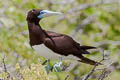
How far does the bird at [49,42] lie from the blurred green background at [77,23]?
235cm

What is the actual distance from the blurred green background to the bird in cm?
235

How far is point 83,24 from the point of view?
7648 millimetres

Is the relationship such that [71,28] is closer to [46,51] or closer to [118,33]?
[118,33]

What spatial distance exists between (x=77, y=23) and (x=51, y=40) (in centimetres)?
510

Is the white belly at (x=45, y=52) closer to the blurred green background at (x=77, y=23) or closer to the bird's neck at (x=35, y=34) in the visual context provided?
the bird's neck at (x=35, y=34)

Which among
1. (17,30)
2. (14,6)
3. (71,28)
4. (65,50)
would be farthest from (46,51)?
(71,28)

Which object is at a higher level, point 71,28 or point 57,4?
point 57,4

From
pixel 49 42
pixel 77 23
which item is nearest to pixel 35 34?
pixel 49 42

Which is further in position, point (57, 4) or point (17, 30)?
point (57, 4)

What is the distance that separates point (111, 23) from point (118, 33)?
21cm

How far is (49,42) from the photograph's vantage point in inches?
104

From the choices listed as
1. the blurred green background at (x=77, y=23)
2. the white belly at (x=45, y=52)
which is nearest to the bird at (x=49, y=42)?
the white belly at (x=45, y=52)

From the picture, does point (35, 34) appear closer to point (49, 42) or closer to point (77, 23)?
point (49, 42)

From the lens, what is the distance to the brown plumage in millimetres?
2615
